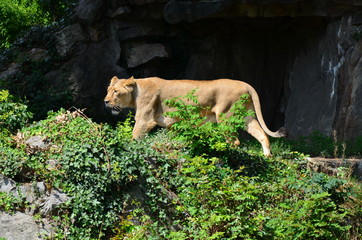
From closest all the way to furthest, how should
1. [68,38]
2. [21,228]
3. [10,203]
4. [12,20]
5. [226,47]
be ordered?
[21,228] < [10,203] < [68,38] < [12,20] < [226,47]

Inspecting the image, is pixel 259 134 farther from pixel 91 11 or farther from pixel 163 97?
pixel 91 11

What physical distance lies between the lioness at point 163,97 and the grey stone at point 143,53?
502 centimetres

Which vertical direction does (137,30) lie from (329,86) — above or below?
above

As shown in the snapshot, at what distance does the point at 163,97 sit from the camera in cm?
1188

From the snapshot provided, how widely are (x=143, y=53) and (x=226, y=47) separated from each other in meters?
2.96

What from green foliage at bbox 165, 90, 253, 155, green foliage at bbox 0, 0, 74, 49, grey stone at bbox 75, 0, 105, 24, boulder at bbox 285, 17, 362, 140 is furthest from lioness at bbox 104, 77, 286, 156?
green foliage at bbox 0, 0, 74, 49

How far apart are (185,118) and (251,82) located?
393 inches

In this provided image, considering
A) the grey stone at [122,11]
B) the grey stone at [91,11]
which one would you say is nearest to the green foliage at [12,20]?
the grey stone at [91,11]

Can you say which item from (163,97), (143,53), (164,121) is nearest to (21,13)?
(143,53)

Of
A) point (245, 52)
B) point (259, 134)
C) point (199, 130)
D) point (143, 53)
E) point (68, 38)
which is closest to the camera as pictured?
point (199, 130)

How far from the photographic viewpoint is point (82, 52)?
16.9m

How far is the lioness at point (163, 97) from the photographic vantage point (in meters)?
11.6

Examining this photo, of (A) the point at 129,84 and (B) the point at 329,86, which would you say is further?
(B) the point at 329,86

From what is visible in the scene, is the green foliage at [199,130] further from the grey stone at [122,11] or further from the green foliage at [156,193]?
the grey stone at [122,11]
